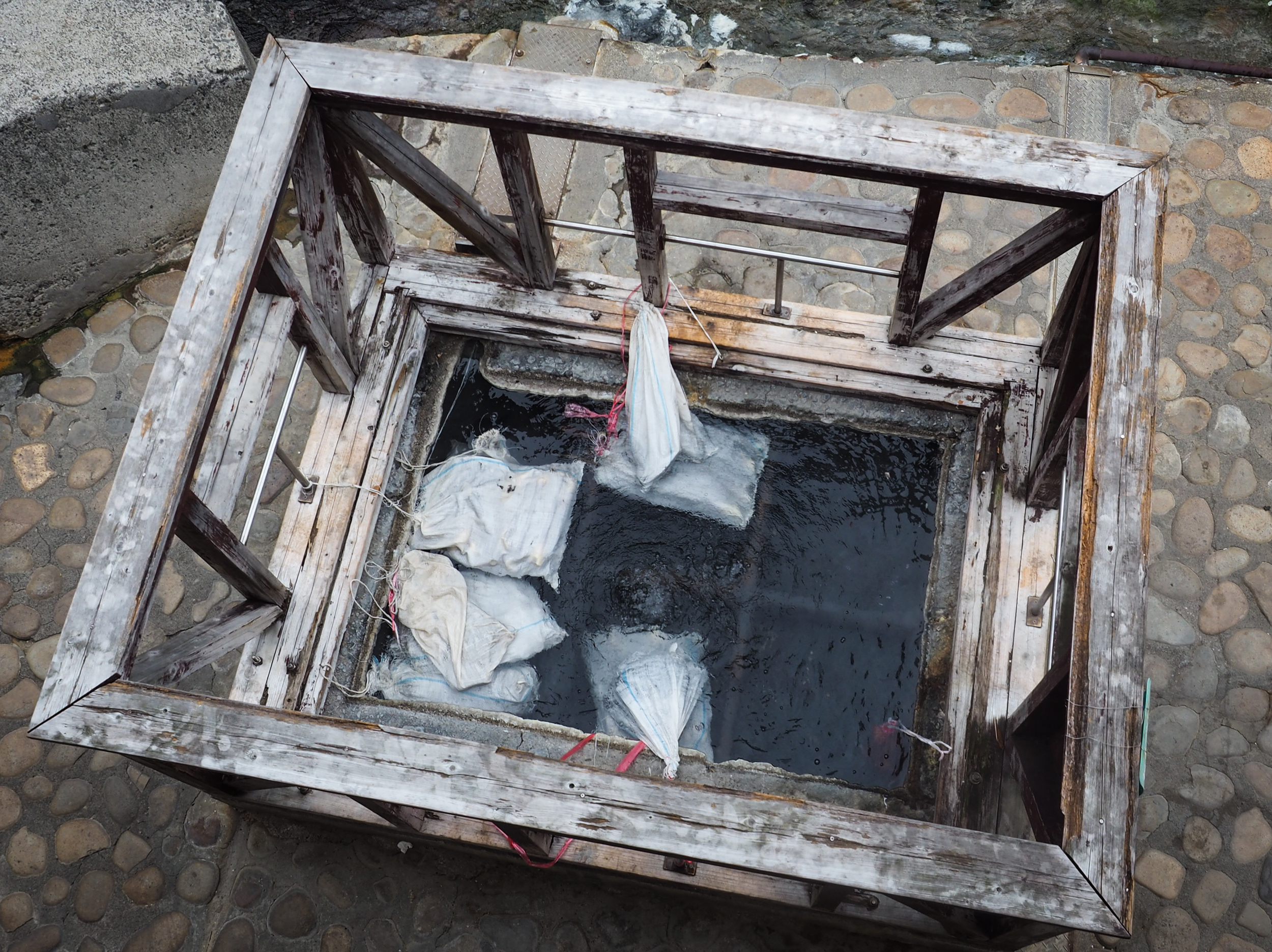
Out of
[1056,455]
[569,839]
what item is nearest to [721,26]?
[1056,455]

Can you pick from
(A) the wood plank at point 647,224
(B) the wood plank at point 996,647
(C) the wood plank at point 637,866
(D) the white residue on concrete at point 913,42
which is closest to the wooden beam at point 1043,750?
(B) the wood plank at point 996,647

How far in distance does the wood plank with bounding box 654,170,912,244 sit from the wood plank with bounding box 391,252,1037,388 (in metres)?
0.46

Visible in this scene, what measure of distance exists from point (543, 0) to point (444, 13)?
1.85ft

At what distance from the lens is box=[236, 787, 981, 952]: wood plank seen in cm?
312

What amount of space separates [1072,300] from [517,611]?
7.57ft

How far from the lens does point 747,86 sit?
196 inches

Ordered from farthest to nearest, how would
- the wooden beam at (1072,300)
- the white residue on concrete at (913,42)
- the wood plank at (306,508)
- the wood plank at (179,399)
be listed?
1. the white residue on concrete at (913,42)
2. the wood plank at (306,508)
3. the wooden beam at (1072,300)
4. the wood plank at (179,399)

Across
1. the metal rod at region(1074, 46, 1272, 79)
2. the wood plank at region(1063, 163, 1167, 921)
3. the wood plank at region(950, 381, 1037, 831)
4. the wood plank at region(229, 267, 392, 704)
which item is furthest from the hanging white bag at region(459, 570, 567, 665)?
the metal rod at region(1074, 46, 1272, 79)

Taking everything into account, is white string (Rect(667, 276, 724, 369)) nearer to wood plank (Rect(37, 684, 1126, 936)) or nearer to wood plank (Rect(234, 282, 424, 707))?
wood plank (Rect(234, 282, 424, 707))

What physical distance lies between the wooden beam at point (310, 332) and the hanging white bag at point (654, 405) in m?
1.09

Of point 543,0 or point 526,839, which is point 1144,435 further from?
point 543,0

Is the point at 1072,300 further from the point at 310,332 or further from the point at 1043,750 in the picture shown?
the point at 310,332

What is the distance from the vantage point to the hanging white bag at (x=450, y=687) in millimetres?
3688

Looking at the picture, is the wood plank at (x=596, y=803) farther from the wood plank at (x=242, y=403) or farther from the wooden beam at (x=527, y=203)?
the wooden beam at (x=527, y=203)
